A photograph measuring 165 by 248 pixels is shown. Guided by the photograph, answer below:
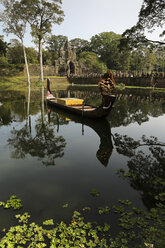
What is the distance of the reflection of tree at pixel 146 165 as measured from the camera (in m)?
5.34

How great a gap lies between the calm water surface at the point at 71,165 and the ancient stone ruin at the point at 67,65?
63.7m

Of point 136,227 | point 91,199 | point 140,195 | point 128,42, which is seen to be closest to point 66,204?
point 91,199

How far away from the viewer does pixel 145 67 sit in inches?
3927

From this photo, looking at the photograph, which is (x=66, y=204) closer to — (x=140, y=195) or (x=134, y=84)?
(x=140, y=195)

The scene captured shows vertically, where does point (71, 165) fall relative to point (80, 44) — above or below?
below

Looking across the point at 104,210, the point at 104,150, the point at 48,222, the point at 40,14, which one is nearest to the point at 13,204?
the point at 48,222

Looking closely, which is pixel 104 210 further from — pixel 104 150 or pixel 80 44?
pixel 80 44

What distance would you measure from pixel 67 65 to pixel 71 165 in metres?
71.3

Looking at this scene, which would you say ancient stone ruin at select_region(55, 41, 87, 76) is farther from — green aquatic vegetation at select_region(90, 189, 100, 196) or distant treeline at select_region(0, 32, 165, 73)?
green aquatic vegetation at select_region(90, 189, 100, 196)

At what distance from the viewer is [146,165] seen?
22.6 ft

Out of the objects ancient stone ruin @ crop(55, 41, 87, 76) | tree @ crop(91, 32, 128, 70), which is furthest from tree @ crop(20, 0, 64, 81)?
tree @ crop(91, 32, 128, 70)

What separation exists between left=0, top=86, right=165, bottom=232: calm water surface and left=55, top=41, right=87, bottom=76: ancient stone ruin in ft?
209

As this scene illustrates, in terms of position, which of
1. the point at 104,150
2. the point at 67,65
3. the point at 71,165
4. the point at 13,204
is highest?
Answer: the point at 67,65

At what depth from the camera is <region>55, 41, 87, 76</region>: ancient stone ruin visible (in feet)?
241
